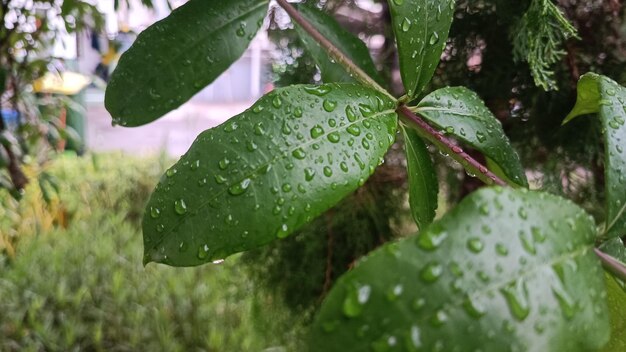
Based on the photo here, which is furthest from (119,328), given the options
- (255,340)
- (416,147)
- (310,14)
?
(416,147)

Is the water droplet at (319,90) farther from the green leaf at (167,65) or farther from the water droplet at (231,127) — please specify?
the green leaf at (167,65)

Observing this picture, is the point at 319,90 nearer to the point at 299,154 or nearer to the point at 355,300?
the point at 299,154

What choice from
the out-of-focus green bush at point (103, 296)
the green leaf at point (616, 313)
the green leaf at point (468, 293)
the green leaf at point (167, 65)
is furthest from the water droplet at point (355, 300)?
the out-of-focus green bush at point (103, 296)

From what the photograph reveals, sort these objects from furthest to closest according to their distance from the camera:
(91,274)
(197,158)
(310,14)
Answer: (91,274)
(310,14)
(197,158)

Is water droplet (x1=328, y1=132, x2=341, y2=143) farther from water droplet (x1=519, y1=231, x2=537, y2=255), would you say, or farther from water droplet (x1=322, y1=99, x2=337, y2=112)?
water droplet (x1=519, y1=231, x2=537, y2=255)

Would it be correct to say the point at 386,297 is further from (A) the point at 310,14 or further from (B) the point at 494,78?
(B) the point at 494,78

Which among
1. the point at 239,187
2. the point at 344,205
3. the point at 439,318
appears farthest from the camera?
the point at 344,205

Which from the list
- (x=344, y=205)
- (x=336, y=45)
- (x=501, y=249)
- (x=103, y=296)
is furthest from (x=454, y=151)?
(x=103, y=296)

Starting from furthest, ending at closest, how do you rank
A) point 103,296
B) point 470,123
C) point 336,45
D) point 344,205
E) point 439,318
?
point 103,296, point 344,205, point 336,45, point 470,123, point 439,318
